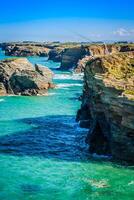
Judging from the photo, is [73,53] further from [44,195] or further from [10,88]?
[44,195]

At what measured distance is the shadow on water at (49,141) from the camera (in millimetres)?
55844

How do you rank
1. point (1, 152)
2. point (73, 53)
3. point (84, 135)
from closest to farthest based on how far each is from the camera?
point (1, 152)
point (84, 135)
point (73, 53)

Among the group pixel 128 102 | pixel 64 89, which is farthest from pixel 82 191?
pixel 64 89

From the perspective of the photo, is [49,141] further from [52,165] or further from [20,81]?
[20,81]

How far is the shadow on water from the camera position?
5584 cm

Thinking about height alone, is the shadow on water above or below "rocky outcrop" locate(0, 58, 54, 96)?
below

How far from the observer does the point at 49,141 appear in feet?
205

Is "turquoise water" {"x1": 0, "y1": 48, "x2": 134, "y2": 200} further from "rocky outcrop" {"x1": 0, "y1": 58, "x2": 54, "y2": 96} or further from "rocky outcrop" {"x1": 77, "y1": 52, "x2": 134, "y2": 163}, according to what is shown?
"rocky outcrop" {"x1": 0, "y1": 58, "x2": 54, "y2": 96}

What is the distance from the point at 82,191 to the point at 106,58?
22.5 meters

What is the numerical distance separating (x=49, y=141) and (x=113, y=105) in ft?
51.6

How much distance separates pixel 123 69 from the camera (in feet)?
194

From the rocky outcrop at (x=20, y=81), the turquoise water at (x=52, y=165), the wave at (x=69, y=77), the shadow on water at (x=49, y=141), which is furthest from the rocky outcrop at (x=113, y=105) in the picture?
the wave at (x=69, y=77)

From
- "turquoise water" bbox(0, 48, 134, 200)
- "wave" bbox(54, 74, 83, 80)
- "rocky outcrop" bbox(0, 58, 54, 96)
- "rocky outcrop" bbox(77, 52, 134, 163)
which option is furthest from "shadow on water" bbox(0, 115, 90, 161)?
"wave" bbox(54, 74, 83, 80)

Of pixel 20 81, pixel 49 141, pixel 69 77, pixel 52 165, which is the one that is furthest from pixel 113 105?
pixel 69 77
